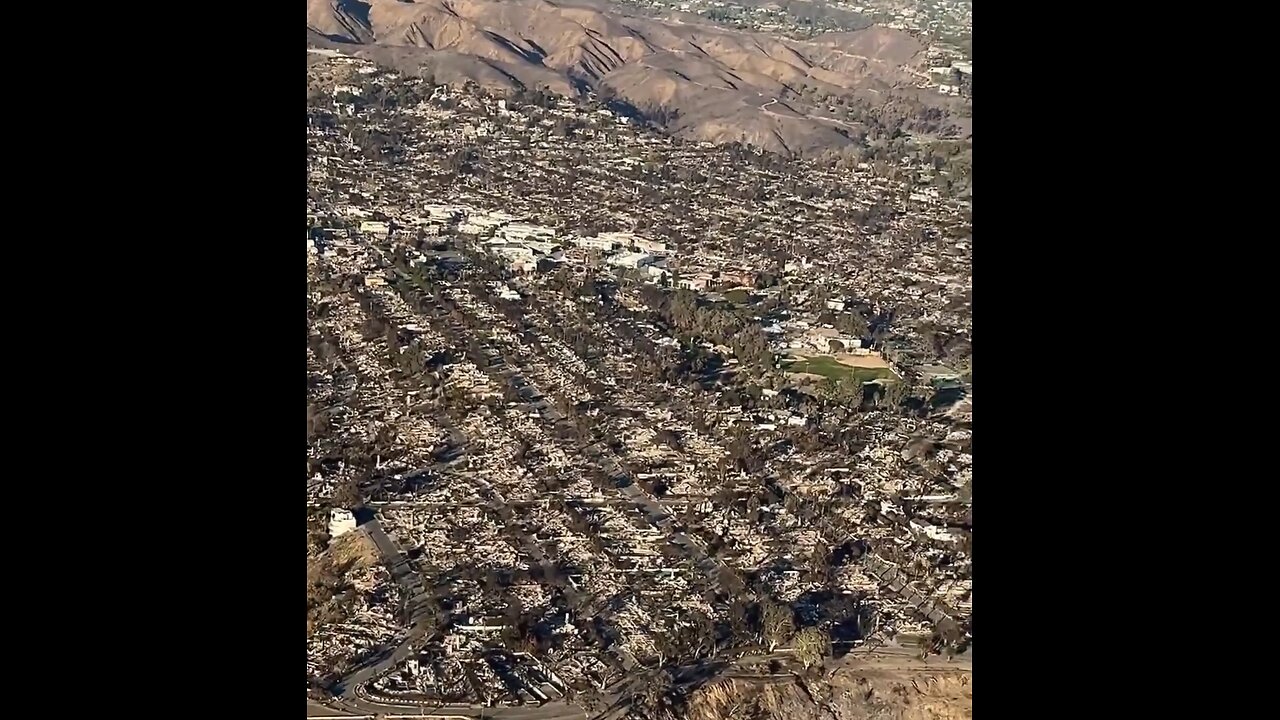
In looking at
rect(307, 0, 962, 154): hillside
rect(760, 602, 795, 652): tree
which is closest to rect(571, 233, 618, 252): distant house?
rect(307, 0, 962, 154): hillside

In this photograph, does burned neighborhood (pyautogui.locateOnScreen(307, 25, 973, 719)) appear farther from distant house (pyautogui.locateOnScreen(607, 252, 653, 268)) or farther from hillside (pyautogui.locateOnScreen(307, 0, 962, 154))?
hillside (pyautogui.locateOnScreen(307, 0, 962, 154))

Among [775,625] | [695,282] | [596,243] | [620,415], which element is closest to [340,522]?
[620,415]

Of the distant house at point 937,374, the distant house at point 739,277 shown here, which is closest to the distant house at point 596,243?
the distant house at point 739,277

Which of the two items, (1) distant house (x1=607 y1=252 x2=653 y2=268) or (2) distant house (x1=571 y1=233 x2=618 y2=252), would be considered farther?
(2) distant house (x1=571 y1=233 x2=618 y2=252)

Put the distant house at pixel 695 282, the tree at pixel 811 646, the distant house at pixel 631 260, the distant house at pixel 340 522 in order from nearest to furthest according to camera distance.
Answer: the tree at pixel 811 646
the distant house at pixel 340 522
the distant house at pixel 695 282
the distant house at pixel 631 260

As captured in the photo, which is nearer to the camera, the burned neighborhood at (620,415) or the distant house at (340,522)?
the burned neighborhood at (620,415)

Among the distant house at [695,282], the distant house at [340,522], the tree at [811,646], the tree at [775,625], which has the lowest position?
the tree at [811,646]

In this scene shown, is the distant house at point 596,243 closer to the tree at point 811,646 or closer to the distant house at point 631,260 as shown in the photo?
the distant house at point 631,260
